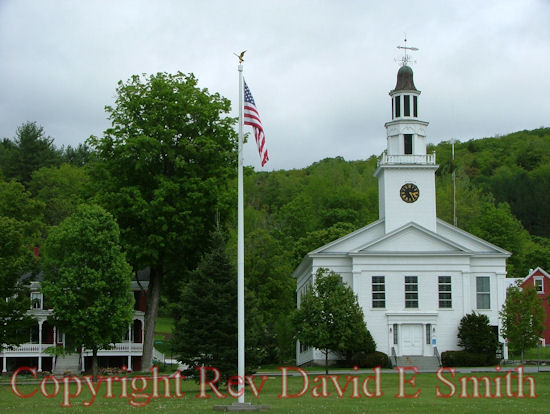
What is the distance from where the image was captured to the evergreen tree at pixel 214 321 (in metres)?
28.5

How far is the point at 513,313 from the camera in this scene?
144ft

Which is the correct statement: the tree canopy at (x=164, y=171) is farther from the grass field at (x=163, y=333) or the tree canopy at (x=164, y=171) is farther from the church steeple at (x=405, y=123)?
the grass field at (x=163, y=333)

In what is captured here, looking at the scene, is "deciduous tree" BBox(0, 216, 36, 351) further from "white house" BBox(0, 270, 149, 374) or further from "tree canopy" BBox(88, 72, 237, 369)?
"white house" BBox(0, 270, 149, 374)

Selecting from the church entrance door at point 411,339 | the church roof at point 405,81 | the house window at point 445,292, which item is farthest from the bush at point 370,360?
the church roof at point 405,81

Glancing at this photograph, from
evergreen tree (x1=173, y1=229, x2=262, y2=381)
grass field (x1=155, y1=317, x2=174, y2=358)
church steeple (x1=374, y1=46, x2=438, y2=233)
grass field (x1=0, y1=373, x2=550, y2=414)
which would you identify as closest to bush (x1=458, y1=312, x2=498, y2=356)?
church steeple (x1=374, y1=46, x2=438, y2=233)

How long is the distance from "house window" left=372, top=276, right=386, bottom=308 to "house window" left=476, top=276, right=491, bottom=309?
5.90 meters

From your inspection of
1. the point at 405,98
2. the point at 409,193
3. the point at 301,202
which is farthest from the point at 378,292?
the point at 301,202

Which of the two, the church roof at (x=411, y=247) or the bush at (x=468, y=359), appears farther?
the church roof at (x=411, y=247)

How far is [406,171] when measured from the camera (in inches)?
2094

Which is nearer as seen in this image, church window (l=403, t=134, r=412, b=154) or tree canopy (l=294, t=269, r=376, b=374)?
tree canopy (l=294, t=269, r=376, b=374)

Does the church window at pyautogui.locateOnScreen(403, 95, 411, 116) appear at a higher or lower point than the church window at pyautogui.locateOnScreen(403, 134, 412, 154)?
higher

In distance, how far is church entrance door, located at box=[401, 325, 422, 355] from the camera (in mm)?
50375

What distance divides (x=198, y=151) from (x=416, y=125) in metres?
15.8

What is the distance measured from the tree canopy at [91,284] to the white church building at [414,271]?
51.1ft
